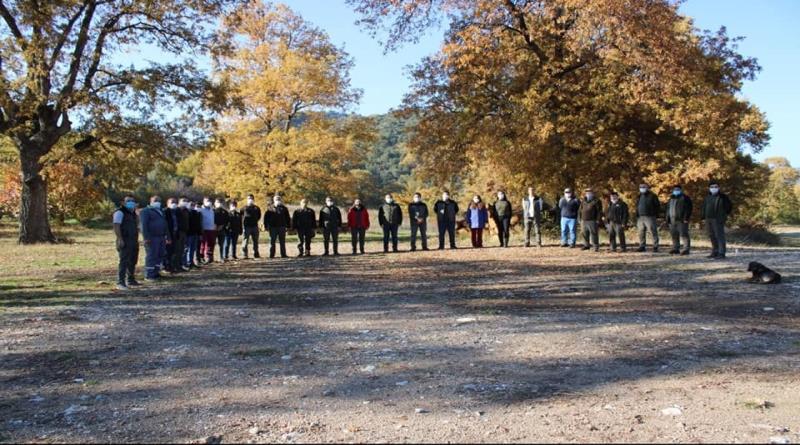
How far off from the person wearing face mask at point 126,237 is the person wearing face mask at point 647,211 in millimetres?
12525

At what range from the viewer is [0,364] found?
6.69 m

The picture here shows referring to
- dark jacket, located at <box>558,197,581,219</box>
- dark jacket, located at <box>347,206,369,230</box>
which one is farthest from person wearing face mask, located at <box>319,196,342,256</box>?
dark jacket, located at <box>558,197,581,219</box>

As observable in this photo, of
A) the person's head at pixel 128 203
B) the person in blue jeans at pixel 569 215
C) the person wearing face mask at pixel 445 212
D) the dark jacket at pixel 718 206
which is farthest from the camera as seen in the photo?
the person wearing face mask at pixel 445 212

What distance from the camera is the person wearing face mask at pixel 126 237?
12.1 m

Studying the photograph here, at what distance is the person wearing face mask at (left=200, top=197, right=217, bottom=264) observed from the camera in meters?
16.9

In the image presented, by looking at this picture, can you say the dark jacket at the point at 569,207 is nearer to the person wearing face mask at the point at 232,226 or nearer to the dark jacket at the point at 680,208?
the dark jacket at the point at 680,208

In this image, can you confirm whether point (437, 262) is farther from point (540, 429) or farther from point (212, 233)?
point (540, 429)

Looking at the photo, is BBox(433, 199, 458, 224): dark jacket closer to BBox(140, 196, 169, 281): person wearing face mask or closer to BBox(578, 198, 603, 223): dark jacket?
BBox(578, 198, 603, 223): dark jacket

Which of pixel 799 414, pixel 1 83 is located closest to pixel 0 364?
pixel 799 414

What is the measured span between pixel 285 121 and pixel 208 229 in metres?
16.9

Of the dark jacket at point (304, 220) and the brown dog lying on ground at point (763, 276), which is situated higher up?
the dark jacket at point (304, 220)

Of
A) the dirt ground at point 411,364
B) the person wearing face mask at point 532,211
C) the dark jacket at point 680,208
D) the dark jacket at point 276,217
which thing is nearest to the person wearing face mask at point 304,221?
the dark jacket at point 276,217

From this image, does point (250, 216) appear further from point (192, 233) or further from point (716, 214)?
point (716, 214)

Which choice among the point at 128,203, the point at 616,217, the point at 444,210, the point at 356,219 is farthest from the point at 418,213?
the point at 128,203
